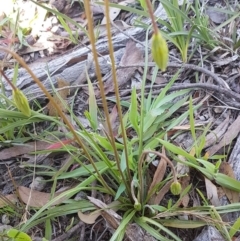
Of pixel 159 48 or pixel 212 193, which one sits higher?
pixel 159 48

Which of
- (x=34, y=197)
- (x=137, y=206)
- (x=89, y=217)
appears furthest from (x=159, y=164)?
(x=34, y=197)

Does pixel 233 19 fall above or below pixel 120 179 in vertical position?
above

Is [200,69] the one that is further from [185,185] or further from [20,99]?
[20,99]

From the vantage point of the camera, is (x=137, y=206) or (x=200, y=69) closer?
(x=137, y=206)

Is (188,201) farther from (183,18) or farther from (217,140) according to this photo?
(183,18)

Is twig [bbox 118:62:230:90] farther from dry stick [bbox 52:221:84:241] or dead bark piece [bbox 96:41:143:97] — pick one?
dry stick [bbox 52:221:84:241]

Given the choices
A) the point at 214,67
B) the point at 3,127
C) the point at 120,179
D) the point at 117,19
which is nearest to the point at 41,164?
the point at 3,127

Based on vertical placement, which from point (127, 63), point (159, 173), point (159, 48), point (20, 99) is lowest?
point (159, 173)
